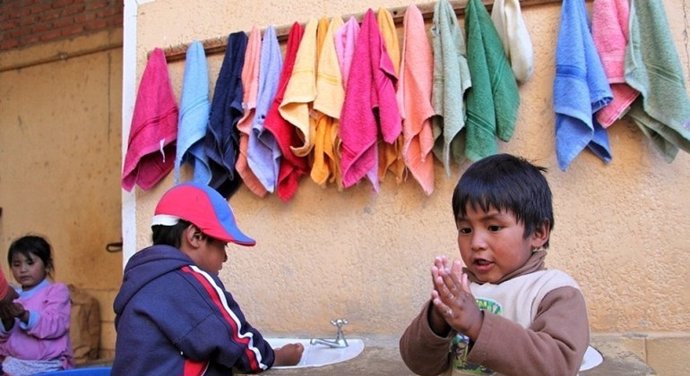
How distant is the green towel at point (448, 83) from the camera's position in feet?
7.45

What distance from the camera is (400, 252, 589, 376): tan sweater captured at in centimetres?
99

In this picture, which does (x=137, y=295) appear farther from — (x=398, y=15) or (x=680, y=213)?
(x=680, y=213)

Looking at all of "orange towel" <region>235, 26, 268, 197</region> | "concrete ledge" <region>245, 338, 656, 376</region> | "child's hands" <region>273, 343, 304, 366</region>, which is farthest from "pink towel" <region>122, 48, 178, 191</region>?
"concrete ledge" <region>245, 338, 656, 376</region>

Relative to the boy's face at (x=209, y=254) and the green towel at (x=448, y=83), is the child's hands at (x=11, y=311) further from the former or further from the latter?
the green towel at (x=448, y=83)

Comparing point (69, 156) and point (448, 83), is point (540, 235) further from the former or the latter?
point (69, 156)

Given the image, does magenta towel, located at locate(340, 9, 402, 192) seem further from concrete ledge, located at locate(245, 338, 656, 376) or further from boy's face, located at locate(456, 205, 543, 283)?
boy's face, located at locate(456, 205, 543, 283)

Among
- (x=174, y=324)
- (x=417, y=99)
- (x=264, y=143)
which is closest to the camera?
(x=174, y=324)

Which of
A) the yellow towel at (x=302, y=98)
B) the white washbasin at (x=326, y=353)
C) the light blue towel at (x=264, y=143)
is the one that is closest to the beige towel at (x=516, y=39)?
the yellow towel at (x=302, y=98)

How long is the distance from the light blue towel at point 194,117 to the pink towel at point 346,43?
682 millimetres

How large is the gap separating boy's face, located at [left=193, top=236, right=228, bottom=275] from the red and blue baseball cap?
0.05 meters

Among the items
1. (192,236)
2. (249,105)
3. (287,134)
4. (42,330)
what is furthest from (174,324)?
(42,330)

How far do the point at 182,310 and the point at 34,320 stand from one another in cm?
155

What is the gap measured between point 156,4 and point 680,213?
261 cm

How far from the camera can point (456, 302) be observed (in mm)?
994
